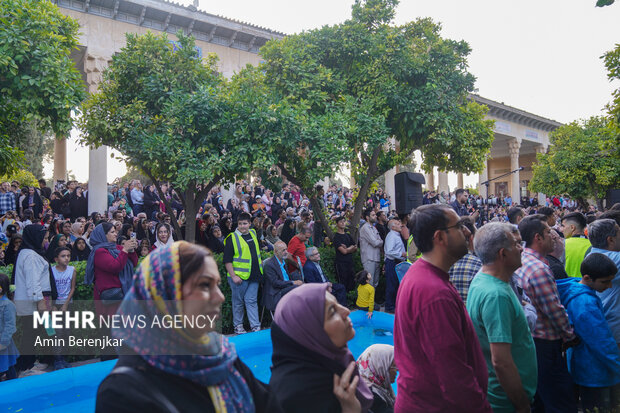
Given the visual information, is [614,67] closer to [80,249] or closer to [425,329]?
[425,329]

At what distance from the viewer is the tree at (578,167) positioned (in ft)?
67.8

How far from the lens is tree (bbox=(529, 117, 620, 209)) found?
67.8ft

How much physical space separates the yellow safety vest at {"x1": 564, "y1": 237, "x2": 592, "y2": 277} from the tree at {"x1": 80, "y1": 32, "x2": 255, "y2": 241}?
5.40 m

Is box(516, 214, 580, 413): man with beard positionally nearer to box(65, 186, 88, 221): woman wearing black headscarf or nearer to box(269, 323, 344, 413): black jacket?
box(269, 323, 344, 413): black jacket

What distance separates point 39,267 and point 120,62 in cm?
463

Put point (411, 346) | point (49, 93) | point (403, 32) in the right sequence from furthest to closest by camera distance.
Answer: point (403, 32)
point (49, 93)
point (411, 346)

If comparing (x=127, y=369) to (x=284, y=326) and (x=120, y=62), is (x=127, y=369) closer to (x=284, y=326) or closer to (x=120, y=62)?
(x=284, y=326)

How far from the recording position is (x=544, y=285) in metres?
3.21

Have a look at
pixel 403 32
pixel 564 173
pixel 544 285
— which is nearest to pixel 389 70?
pixel 403 32

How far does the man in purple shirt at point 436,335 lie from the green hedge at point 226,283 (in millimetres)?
5914

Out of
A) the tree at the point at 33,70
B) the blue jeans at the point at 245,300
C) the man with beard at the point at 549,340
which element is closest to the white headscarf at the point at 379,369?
the man with beard at the point at 549,340

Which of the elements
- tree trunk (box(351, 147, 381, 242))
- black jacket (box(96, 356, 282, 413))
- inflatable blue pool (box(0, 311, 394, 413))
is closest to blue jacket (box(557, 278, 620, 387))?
black jacket (box(96, 356, 282, 413))

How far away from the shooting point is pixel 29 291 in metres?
5.94

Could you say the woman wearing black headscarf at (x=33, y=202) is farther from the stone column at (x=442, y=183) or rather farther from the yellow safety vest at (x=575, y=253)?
the stone column at (x=442, y=183)
